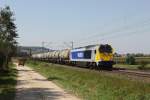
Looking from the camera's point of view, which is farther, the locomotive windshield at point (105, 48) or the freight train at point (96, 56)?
the locomotive windshield at point (105, 48)

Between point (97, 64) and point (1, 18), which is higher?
point (1, 18)

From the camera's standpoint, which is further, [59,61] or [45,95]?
[59,61]

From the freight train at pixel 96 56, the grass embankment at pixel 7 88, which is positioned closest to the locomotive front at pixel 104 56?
the freight train at pixel 96 56

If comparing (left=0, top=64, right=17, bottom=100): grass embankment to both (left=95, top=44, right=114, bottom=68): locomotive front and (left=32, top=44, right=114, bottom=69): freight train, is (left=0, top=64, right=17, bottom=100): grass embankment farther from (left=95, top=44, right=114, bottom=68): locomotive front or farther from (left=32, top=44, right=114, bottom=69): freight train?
(left=32, top=44, right=114, bottom=69): freight train

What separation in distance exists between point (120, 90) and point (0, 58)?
29593mm

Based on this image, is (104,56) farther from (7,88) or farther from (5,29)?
(7,88)

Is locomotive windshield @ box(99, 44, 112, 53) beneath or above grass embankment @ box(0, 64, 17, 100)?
above

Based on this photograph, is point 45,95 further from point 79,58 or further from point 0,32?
point 79,58

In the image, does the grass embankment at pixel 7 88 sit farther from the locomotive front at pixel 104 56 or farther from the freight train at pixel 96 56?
the freight train at pixel 96 56

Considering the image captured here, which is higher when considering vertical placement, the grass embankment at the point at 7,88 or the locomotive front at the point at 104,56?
the locomotive front at the point at 104,56

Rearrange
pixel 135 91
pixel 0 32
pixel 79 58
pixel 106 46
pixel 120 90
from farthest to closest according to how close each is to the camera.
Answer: pixel 79 58
pixel 106 46
pixel 0 32
pixel 120 90
pixel 135 91

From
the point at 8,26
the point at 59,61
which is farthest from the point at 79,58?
the point at 59,61

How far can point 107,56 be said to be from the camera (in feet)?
163

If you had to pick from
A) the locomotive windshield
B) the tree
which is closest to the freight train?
the locomotive windshield
